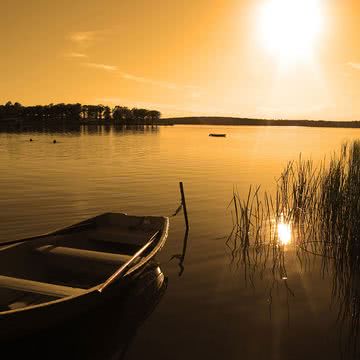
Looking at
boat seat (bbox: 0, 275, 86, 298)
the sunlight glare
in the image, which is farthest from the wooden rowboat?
the sunlight glare

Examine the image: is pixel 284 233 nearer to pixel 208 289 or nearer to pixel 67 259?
pixel 208 289

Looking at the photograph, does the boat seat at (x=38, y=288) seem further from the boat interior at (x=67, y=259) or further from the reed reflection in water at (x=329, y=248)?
the reed reflection in water at (x=329, y=248)

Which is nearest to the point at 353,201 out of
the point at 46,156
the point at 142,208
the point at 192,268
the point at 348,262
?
the point at 348,262

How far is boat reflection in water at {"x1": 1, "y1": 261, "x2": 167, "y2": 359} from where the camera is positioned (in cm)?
668

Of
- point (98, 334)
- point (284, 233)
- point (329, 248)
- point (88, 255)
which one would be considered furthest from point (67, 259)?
point (284, 233)

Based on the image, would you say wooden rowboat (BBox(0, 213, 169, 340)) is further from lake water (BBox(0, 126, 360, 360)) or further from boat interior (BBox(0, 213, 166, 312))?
lake water (BBox(0, 126, 360, 360))

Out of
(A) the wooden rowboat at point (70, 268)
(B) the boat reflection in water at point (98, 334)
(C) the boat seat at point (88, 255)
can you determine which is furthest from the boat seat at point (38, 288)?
(C) the boat seat at point (88, 255)

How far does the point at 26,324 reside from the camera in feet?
19.6

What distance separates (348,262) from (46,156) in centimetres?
3815

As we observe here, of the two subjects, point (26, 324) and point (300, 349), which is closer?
point (26, 324)

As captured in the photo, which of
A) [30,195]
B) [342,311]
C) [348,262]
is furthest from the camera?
[30,195]

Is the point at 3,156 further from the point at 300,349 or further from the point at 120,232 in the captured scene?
the point at 300,349

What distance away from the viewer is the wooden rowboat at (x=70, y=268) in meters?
6.21

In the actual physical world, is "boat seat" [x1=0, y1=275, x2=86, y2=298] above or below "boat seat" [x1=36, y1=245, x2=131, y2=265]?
above
